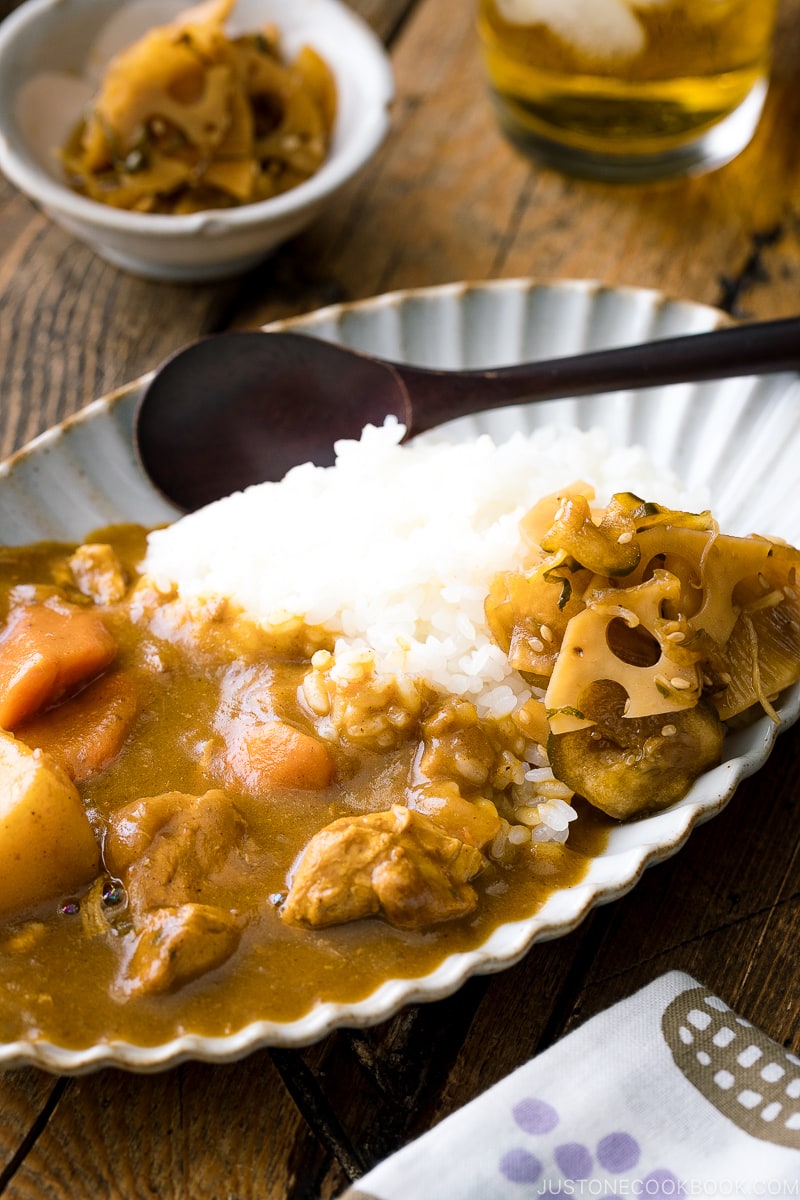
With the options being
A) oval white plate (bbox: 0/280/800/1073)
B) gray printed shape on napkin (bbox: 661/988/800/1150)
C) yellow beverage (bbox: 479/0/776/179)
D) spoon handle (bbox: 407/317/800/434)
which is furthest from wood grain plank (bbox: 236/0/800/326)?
gray printed shape on napkin (bbox: 661/988/800/1150)

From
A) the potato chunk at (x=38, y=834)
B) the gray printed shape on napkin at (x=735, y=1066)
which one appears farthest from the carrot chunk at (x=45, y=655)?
the gray printed shape on napkin at (x=735, y=1066)

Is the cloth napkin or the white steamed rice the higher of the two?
the white steamed rice

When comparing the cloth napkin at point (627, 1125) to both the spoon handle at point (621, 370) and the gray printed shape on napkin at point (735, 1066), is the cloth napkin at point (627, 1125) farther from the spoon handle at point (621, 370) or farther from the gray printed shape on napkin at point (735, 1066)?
the spoon handle at point (621, 370)

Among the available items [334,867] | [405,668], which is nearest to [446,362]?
[405,668]

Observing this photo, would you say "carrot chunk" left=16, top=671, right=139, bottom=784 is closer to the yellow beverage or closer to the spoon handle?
the spoon handle

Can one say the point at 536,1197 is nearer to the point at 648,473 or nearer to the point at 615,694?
the point at 615,694

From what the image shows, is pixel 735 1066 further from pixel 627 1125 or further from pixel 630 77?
pixel 630 77

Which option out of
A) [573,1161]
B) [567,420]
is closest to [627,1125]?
[573,1161]
